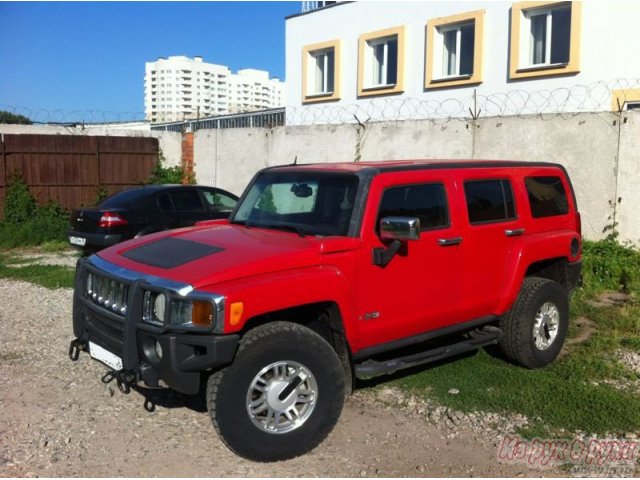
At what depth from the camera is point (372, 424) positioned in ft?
15.2

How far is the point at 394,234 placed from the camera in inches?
172

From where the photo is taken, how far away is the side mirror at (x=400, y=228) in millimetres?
4273

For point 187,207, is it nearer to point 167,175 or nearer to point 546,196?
point 167,175

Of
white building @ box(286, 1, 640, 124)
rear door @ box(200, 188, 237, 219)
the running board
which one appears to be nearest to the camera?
the running board

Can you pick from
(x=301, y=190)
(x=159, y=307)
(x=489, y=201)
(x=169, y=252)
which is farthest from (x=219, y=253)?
(x=489, y=201)

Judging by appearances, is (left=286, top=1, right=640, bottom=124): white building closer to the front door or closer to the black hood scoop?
the front door

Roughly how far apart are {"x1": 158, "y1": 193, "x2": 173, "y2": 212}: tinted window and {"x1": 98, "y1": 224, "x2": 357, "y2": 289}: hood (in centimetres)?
550

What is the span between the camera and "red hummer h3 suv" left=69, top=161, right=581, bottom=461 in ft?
12.6

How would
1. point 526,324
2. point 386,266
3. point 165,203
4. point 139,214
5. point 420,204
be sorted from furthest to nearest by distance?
point 165,203
point 139,214
point 526,324
point 420,204
point 386,266

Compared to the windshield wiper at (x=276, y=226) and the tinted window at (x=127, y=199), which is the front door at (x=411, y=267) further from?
the tinted window at (x=127, y=199)

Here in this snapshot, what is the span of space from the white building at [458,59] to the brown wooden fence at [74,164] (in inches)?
202

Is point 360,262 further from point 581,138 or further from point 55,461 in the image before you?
point 581,138

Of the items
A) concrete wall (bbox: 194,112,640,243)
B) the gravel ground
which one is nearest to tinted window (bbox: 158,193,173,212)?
concrete wall (bbox: 194,112,640,243)

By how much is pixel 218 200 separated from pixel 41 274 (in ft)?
9.83
